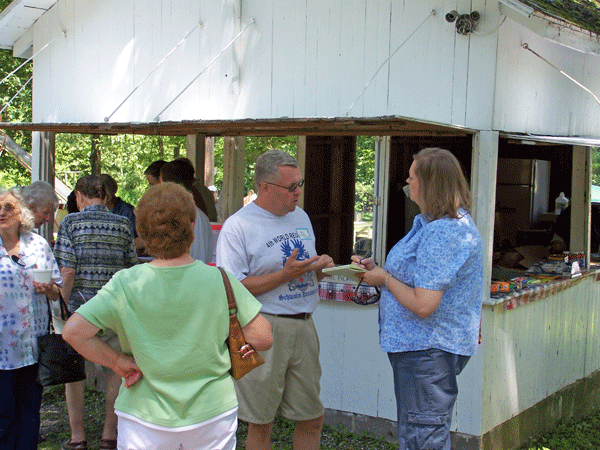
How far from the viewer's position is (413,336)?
3.06 meters

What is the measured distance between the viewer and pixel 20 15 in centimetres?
697

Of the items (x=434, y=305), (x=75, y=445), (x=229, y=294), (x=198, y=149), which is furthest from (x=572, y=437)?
(x=198, y=149)

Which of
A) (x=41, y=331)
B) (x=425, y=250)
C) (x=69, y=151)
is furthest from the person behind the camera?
(x=69, y=151)

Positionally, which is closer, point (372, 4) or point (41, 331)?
point (41, 331)

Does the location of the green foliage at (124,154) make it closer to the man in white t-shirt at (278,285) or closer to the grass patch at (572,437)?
the grass patch at (572,437)

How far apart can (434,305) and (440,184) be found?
1.74 ft

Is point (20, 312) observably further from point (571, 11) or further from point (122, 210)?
point (571, 11)

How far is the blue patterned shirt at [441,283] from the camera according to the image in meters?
2.98

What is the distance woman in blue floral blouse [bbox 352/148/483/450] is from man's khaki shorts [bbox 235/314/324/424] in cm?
66

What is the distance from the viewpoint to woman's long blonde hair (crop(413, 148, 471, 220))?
3043 mm

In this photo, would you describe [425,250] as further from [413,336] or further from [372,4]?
[372,4]

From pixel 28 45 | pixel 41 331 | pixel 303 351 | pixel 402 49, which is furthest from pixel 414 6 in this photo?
pixel 28 45

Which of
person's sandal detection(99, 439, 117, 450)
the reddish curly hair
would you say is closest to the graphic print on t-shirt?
the reddish curly hair

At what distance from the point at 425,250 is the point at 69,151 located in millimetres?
18812
